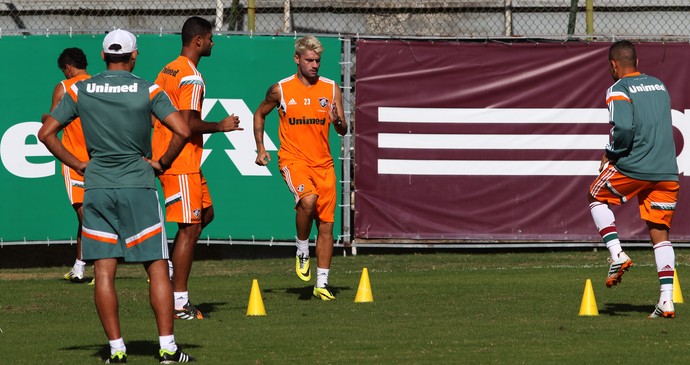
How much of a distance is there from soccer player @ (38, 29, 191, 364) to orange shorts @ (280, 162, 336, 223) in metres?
3.91

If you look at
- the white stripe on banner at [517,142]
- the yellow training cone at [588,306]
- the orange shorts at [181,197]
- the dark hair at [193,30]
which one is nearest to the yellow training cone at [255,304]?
the orange shorts at [181,197]

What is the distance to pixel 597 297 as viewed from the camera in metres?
11.8

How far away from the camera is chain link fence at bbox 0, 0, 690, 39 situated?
17.4 meters

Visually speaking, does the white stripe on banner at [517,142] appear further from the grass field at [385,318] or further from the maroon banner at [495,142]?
the grass field at [385,318]

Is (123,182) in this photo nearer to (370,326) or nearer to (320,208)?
(370,326)

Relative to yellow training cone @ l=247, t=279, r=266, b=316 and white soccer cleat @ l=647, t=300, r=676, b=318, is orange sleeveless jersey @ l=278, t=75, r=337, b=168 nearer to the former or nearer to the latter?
yellow training cone @ l=247, t=279, r=266, b=316

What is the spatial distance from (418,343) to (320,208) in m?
3.35

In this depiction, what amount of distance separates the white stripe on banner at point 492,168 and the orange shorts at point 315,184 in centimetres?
418

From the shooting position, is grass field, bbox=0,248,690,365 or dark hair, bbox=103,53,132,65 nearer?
dark hair, bbox=103,53,132,65

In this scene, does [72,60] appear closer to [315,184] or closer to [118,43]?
[315,184]

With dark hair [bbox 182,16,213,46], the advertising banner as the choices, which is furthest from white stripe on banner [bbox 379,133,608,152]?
dark hair [bbox 182,16,213,46]

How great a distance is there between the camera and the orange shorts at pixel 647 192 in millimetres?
10305

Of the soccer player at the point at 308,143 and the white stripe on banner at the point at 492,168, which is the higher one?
the soccer player at the point at 308,143

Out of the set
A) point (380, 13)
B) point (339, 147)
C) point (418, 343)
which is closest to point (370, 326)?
point (418, 343)
